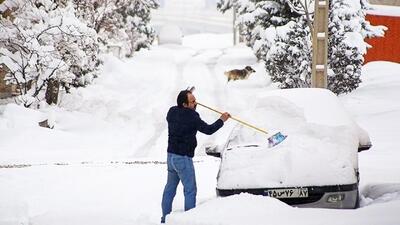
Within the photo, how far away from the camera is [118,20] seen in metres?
28.4

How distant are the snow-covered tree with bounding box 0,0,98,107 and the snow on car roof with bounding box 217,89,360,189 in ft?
32.9

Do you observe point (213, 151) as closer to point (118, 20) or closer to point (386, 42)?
point (386, 42)

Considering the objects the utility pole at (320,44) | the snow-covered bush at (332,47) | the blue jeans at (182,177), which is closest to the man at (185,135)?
the blue jeans at (182,177)

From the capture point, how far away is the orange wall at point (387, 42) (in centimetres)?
2250

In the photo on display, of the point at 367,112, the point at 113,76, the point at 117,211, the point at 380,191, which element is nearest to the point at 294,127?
the point at 380,191

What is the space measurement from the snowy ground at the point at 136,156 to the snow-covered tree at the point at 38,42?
115cm

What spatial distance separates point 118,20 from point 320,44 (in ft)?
55.3

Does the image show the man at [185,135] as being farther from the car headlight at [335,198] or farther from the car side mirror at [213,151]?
the car headlight at [335,198]

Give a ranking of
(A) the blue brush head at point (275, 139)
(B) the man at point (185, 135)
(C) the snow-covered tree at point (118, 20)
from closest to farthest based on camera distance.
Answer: (B) the man at point (185, 135) < (A) the blue brush head at point (275, 139) < (C) the snow-covered tree at point (118, 20)

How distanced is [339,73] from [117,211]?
12267mm

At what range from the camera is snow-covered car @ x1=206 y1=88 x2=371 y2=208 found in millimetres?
6375

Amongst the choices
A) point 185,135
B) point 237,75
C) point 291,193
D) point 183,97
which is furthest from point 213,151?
point 237,75

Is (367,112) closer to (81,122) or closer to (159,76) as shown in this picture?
(81,122)

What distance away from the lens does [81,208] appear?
8.16 m
